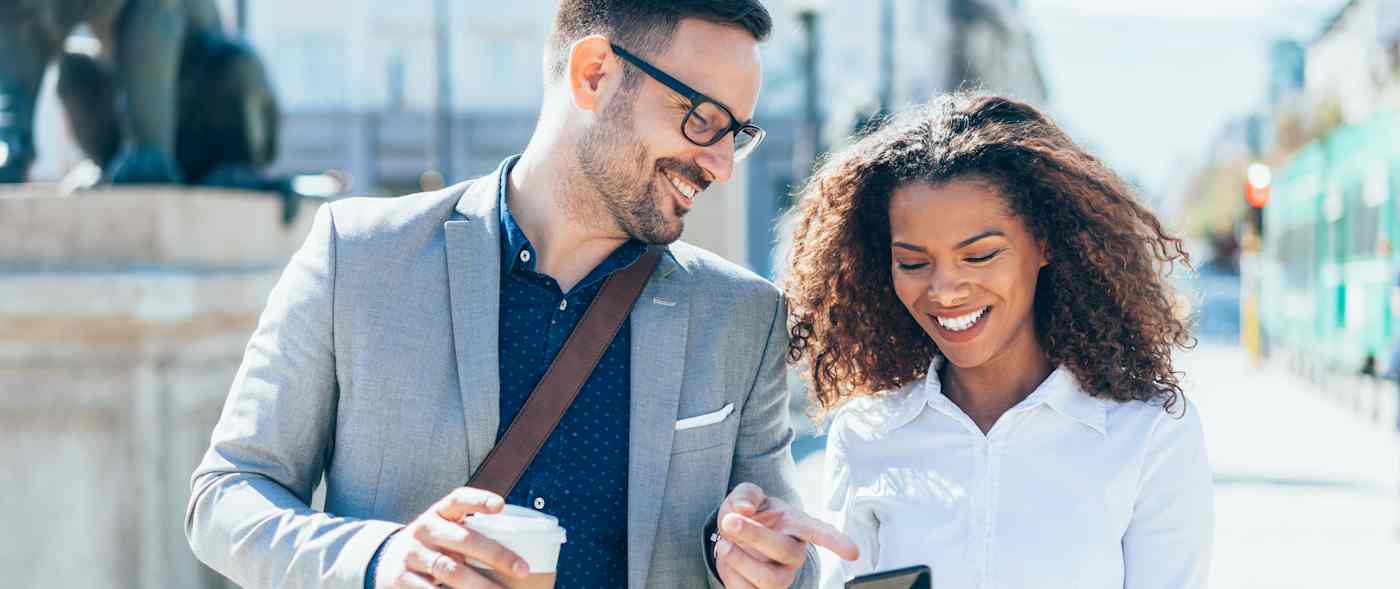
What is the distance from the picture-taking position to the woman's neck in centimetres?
266

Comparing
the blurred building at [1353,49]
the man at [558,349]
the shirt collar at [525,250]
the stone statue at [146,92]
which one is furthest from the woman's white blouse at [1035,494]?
the blurred building at [1353,49]

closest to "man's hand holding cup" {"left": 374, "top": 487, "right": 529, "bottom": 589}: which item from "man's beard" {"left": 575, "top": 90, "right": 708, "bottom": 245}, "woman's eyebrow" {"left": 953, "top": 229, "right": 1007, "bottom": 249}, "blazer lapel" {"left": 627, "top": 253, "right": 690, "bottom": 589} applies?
"blazer lapel" {"left": 627, "top": 253, "right": 690, "bottom": 589}

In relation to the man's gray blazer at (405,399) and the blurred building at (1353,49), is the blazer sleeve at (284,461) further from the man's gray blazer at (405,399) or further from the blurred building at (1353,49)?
the blurred building at (1353,49)

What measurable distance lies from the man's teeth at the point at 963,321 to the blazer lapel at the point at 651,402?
0.49m

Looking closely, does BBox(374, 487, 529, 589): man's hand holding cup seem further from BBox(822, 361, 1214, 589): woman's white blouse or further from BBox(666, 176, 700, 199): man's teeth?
BBox(822, 361, 1214, 589): woman's white blouse

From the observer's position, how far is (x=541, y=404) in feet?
7.25

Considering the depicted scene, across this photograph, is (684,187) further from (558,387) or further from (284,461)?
(284,461)

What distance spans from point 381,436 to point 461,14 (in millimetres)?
33977

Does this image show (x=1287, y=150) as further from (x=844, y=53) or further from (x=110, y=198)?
(x=110, y=198)

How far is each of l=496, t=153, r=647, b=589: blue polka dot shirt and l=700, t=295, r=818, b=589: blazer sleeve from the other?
0.24 metres

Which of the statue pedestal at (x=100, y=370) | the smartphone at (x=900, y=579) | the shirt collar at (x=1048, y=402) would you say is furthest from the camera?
the statue pedestal at (x=100, y=370)

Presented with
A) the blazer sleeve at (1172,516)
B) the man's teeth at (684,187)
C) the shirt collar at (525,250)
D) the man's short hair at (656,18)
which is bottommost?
the blazer sleeve at (1172,516)

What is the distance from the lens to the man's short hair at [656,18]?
2355mm

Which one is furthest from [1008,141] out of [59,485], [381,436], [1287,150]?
[1287,150]
